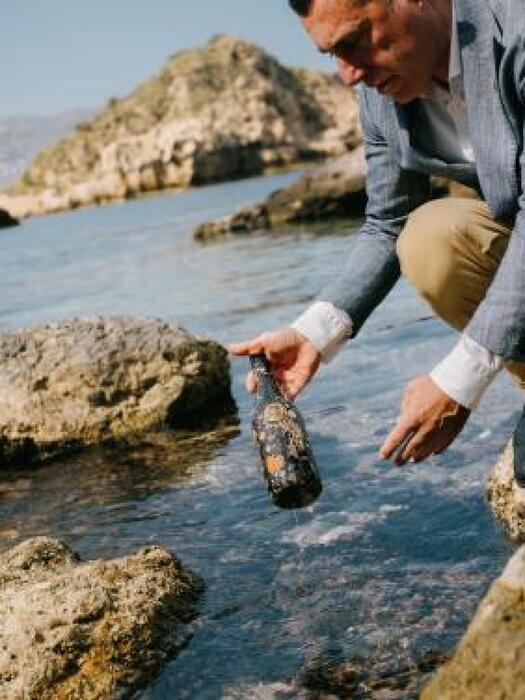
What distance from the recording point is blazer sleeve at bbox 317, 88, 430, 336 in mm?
3869

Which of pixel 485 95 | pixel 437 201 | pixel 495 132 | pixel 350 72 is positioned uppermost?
pixel 350 72

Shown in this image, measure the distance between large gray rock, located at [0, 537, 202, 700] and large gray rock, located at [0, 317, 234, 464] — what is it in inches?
127

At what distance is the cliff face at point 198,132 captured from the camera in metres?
112

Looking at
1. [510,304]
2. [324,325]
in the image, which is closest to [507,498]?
[324,325]

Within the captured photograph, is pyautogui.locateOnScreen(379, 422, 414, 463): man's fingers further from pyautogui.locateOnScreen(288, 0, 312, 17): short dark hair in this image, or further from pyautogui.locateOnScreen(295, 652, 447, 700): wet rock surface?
pyautogui.locateOnScreen(288, 0, 312, 17): short dark hair

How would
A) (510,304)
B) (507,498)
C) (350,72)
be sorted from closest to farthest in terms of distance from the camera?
(510,304), (350,72), (507,498)

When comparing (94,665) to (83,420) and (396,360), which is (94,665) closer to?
(83,420)

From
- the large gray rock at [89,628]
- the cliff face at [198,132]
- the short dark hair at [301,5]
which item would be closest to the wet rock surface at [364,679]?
the large gray rock at [89,628]

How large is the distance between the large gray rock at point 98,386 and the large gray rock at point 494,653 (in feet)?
16.7

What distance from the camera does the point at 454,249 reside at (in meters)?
3.66

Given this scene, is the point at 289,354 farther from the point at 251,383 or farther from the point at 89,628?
the point at 89,628

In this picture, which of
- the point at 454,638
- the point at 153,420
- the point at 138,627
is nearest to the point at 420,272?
the point at 454,638

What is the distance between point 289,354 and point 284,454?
45 centimetres

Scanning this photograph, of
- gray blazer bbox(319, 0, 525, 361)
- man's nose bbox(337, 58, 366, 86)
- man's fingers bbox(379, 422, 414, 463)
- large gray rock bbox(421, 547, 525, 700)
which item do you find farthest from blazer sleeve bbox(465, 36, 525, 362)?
large gray rock bbox(421, 547, 525, 700)
